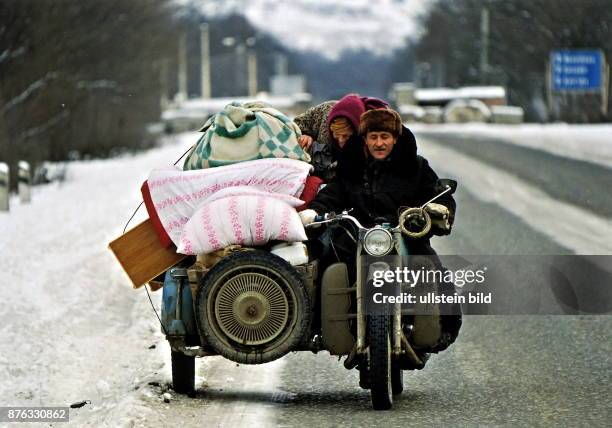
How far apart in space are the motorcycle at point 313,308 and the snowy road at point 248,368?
0.35 m

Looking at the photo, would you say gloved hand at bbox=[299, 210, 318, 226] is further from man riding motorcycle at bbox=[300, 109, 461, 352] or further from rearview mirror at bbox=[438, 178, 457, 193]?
rearview mirror at bbox=[438, 178, 457, 193]

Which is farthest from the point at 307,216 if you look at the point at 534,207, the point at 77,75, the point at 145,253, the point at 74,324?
the point at 77,75

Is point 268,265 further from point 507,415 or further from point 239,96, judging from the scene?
point 239,96

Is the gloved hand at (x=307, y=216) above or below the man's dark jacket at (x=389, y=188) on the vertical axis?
below

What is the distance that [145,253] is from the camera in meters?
8.47

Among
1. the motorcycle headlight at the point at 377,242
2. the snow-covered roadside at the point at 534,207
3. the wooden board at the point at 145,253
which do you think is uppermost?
the motorcycle headlight at the point at 377,242

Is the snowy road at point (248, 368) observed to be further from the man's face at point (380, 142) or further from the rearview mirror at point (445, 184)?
the man's face at point (380, 142)

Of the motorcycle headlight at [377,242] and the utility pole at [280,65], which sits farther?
the utility pole at [280,65]

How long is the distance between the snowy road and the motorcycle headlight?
895 mm

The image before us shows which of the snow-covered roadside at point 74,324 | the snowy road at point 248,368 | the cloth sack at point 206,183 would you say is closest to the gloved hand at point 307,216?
the cloth sack at point 206,183

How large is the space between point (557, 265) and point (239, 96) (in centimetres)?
13808

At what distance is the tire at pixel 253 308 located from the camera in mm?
7691

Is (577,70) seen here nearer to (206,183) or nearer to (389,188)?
(389,188)

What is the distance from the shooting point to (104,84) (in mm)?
47531
